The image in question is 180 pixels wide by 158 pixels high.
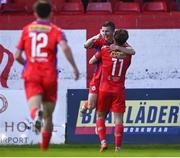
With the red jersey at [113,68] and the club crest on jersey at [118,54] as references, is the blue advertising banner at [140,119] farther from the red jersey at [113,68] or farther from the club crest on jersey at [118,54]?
the club crest on jersey at [118,54]

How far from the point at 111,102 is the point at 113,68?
0.59 metres

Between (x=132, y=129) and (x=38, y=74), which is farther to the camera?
(x=132, y=129)

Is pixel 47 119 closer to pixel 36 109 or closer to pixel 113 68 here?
pixel 36 109

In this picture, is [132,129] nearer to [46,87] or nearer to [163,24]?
[163,24]

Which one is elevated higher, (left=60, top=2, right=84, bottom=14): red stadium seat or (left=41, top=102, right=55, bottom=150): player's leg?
(left=60, top=2, right=84, bottom=14): red stadium seat

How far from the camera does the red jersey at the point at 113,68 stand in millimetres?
14227

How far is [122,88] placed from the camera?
14.4m

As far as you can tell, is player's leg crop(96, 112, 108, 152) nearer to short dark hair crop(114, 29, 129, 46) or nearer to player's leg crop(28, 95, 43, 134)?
short dark hair crop(114, 29, 129, 46)

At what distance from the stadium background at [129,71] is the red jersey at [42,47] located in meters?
5.67

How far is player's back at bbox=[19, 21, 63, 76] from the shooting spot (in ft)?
37.2

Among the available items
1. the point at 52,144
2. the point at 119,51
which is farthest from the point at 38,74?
the point at 52,144

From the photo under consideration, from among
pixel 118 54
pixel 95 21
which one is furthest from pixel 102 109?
pixel 95 21

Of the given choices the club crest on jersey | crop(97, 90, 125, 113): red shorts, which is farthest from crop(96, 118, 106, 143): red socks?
the club crest on jersey

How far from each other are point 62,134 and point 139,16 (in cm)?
281
